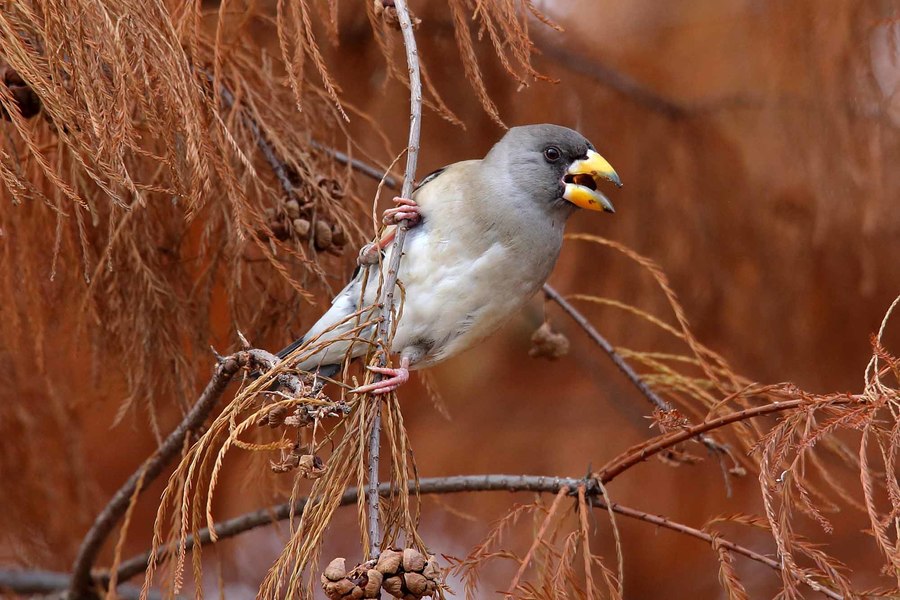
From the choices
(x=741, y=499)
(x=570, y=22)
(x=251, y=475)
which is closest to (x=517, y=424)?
(x=741, y=499)

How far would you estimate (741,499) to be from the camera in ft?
11.3

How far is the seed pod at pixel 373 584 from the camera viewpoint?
120cm

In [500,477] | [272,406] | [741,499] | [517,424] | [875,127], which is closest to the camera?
[272,406]

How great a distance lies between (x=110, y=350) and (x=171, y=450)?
0.30 metres

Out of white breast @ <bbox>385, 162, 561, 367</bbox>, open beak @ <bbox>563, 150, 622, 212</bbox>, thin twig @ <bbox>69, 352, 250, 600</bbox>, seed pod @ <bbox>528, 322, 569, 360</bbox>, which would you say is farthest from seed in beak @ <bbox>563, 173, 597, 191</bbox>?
thin twig @ <bbox>69, 352, 250, 600</bbox>

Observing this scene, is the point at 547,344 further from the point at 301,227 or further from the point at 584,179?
the point at 301,227

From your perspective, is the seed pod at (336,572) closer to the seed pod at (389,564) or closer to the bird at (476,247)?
the seed pod at (389,564)

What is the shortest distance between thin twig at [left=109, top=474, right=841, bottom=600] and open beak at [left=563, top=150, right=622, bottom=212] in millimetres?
687

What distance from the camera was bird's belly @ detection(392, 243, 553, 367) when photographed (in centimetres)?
226

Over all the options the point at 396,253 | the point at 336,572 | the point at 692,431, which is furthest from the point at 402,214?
the point at 336,572

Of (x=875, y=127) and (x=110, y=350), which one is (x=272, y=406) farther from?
(x=875, y=127)

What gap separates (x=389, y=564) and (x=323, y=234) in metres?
0.99

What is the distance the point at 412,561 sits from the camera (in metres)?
1.22

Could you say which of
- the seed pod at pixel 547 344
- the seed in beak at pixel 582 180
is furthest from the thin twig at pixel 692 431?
the seed in beak at pixel 582 180
